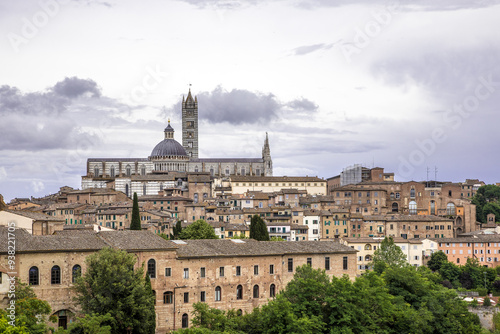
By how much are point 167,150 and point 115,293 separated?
96.0 m

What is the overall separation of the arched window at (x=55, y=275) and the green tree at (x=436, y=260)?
42213 millimetres

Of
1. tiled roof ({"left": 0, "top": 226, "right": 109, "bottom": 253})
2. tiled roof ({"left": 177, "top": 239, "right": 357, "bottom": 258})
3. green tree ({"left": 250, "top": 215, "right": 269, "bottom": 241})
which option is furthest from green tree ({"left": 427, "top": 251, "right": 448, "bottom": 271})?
tiled roof ({"left": 0, "top": 226, "right": 109, "bottom": 253})

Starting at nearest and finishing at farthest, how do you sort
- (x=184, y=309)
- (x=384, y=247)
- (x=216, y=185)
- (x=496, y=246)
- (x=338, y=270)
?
(x=184, y=309)
(x=338, y=270)
(x=384, y=247)
(x=496, y=246)
(x=216, y=185)

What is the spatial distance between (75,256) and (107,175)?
91.6m

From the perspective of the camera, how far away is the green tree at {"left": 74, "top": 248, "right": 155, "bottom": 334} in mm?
29203

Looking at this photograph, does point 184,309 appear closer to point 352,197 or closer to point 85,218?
point 85,218

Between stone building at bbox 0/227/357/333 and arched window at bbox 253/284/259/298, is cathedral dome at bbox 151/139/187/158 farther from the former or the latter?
arched window at bbox 253/284/259/298

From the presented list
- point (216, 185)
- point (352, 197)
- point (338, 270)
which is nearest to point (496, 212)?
point (352, 197)

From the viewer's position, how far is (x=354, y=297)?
30.0 m

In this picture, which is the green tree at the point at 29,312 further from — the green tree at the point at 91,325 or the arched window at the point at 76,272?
the arched window at the point at 76,272

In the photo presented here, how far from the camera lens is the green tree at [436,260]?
2576 inches

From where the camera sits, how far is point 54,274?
3098 cm

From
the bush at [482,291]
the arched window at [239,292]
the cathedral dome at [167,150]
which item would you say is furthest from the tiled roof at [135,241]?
the cathedral dome at [167,150]

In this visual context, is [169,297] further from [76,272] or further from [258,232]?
[258,232]
